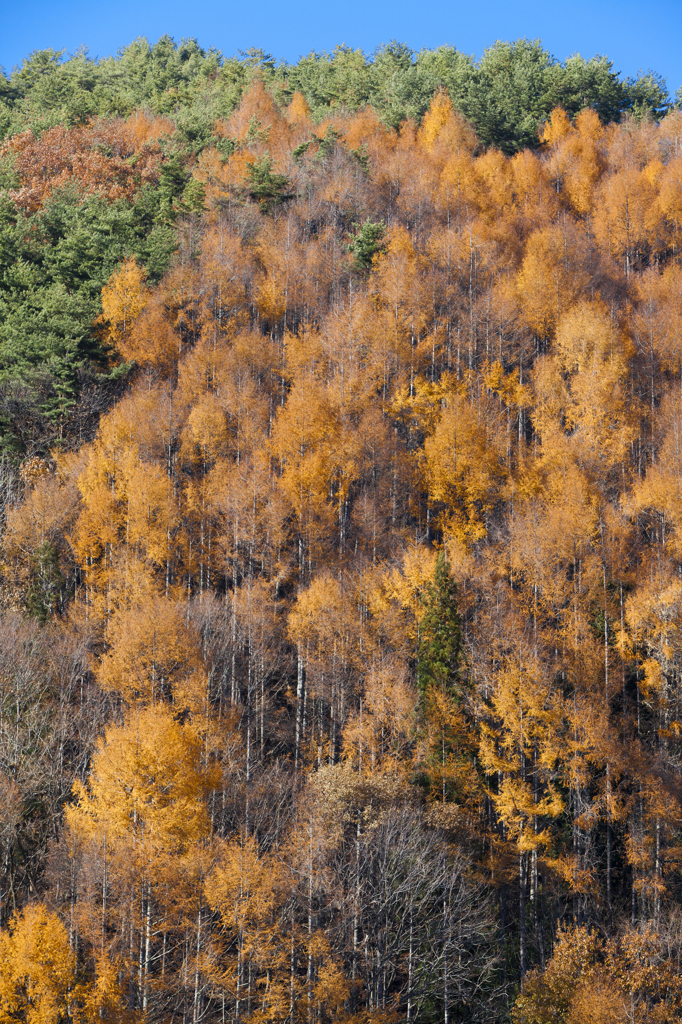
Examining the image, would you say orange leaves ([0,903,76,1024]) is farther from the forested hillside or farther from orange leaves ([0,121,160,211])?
orange leaves ([0,121,160,211])

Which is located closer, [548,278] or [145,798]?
[145,798]

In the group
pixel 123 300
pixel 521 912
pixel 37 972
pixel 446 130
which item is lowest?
pixel 521 912

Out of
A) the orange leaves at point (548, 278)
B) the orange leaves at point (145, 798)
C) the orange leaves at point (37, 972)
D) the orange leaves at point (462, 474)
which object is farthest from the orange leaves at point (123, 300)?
the orange leaves at point (37, 972)

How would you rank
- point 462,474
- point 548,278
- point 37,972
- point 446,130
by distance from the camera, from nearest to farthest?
point 37,972
point 462,474
point 548,278
point 446,130

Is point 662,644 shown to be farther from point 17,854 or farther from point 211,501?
point 17,854

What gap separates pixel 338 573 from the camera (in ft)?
144

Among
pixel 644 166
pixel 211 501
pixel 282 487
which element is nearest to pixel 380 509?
pixel 282 487

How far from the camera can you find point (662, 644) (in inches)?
1508

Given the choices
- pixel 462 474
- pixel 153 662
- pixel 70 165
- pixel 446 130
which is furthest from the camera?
pixel 446 130

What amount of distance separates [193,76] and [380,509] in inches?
2392

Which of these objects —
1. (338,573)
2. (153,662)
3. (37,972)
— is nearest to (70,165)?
(338,573)

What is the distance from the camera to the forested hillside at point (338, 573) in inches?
1118

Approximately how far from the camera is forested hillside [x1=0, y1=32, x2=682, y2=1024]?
28391 millimetres

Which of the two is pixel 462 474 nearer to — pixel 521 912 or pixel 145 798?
pixel 521 912
